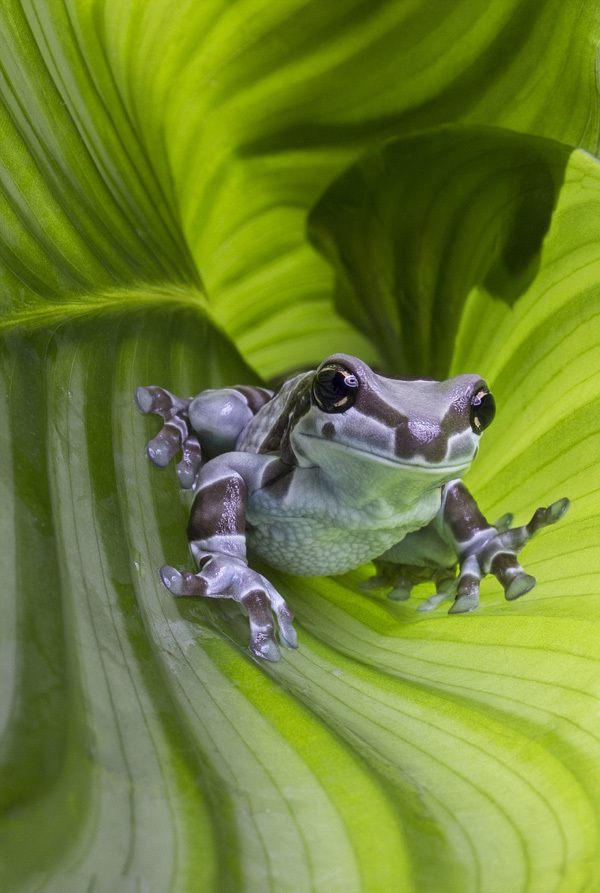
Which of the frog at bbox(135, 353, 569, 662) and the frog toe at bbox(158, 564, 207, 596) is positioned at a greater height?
the frog at bbox(135, 353, 569, 662)

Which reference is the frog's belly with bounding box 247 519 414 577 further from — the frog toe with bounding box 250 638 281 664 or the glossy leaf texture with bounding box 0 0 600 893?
the frog toe with bounding box 250 638 281 664

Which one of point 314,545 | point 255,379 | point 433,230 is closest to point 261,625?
point 314,545

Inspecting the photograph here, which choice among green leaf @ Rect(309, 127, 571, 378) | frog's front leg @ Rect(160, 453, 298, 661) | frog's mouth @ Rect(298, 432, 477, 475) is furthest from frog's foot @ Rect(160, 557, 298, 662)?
green leaf @ Rect(309, 127, 571, 378)

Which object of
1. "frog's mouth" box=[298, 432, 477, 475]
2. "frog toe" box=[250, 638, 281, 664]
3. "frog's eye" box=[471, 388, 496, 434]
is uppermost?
"frog's eye" box=[471, 388, 496, 434]

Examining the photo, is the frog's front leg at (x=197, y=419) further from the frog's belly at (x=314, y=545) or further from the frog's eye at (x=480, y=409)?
the frog's eye at (x=480, y=409)

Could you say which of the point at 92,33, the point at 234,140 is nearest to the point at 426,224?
the point at 234,140

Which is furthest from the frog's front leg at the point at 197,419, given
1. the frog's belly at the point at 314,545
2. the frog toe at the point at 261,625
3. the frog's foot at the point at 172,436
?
the frog toe at the point at 261,625

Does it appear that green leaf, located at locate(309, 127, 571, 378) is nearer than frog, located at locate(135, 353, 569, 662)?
No

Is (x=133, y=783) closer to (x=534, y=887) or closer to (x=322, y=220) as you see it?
(x=534, y=887)
